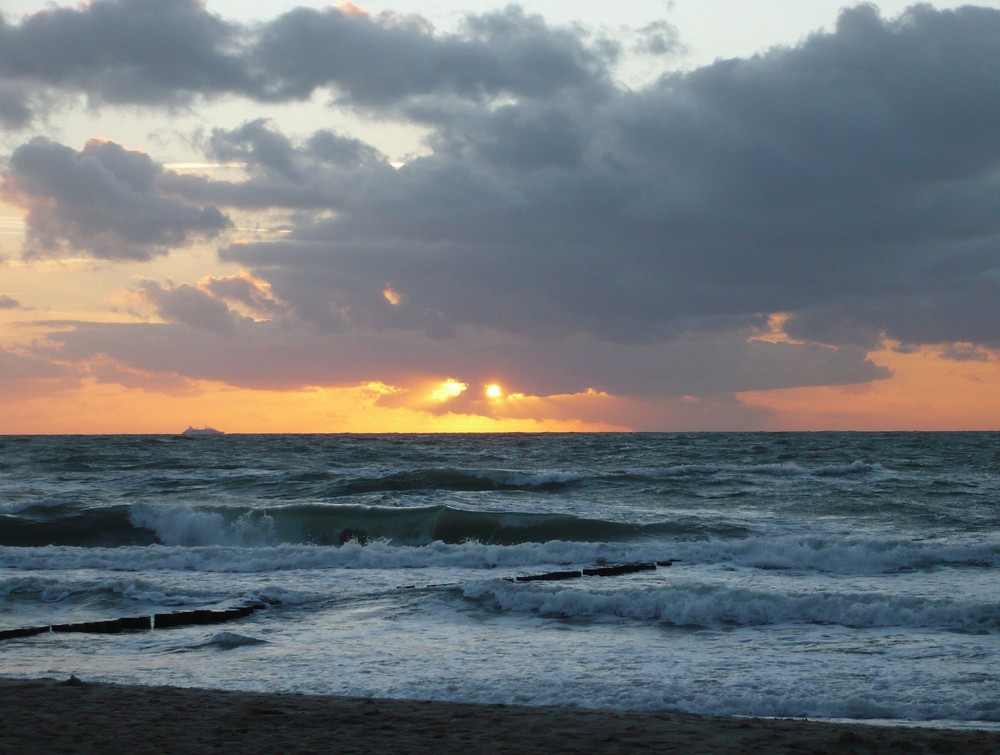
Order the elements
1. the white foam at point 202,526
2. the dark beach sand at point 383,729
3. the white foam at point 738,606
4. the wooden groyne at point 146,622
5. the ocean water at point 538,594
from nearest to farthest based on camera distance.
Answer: the dark beach sand at point 383,729, the ocean water at point 538,594, the wooden groyne at point 146,622, the white foam at point 738,606, the white foam at point 202,526

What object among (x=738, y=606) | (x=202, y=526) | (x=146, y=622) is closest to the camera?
(x=146, y=622)

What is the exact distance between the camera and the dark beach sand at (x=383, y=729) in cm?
700

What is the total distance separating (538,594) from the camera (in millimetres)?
13969

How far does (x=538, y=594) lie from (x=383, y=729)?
6635mm

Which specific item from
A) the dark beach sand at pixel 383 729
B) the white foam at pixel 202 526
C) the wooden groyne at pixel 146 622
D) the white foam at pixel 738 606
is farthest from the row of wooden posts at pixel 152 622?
the white foam at pixel 202 526

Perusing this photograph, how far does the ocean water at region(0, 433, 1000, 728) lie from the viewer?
9.62 metres

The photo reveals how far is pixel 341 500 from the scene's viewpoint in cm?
3192

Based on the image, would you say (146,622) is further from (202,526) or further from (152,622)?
(202,526)

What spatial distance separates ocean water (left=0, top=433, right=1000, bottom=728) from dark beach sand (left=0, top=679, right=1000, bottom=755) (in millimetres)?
860

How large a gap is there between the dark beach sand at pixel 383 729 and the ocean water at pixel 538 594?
860mm

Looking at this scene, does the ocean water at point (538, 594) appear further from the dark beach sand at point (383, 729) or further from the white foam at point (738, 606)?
the dark beach sand at point (383, 729)

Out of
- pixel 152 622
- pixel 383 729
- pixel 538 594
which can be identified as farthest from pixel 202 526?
pixel 383 729

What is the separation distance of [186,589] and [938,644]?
11442 mm

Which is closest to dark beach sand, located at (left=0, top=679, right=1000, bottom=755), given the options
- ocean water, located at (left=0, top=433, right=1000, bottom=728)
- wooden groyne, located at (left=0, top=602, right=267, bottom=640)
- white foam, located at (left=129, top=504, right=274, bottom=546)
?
ocean water, located at (left=0, top=433, right=1000, bottom=728)
